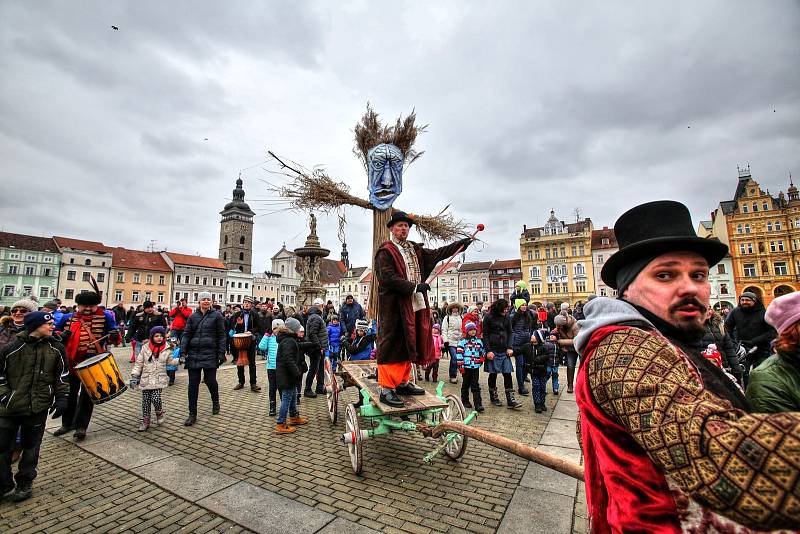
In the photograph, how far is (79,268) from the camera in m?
52.9

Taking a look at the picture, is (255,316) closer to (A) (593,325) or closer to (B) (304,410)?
(B) (304,410)

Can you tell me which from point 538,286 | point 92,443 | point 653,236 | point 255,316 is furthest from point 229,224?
point 653,236

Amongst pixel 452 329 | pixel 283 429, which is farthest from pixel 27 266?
pixel 452 329

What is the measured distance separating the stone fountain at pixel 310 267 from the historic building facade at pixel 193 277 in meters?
49.5

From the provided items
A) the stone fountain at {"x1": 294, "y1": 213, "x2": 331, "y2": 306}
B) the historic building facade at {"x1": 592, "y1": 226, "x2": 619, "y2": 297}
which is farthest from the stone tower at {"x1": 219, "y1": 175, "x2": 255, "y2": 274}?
the stone fountain at {"x1": 294, "y1": 213, "x2": 331, "y2": 306}

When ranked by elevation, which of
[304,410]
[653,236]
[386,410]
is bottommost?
[304,410]

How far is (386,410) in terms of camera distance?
12.1 feet

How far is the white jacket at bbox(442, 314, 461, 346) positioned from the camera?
8.12m

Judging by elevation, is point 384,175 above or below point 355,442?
above

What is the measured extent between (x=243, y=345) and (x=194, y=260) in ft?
212

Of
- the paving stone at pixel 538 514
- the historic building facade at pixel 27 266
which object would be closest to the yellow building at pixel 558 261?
the paving stone at pixel 538 514

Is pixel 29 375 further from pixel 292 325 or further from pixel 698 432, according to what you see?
pixel 698 432

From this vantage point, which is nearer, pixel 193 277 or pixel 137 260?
pixel 137 260

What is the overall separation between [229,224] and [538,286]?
66.7 metres
